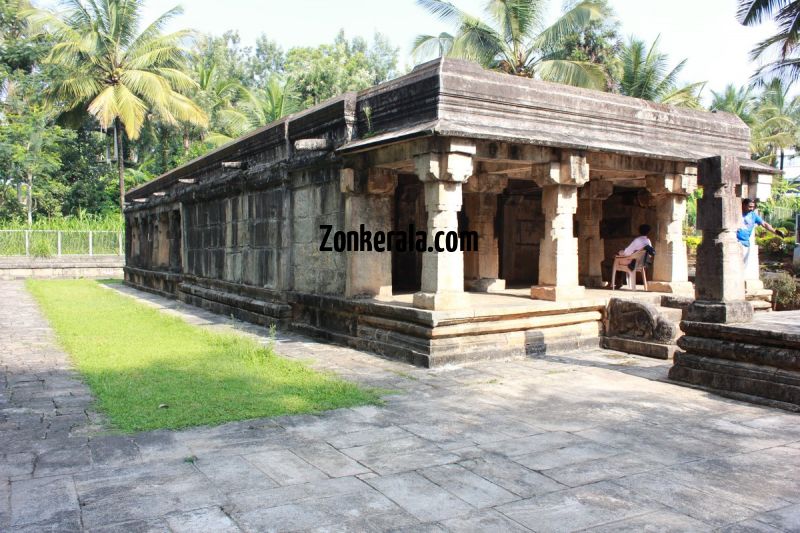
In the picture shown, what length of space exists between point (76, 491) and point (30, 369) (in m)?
4.23

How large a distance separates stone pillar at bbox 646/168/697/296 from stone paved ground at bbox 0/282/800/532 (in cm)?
379

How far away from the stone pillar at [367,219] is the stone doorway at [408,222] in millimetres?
2908

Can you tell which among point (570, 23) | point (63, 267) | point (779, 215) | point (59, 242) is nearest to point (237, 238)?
point (570, 23)

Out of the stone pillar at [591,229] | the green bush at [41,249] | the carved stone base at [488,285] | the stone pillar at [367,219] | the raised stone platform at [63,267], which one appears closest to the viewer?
the stone pillar at [367,219]

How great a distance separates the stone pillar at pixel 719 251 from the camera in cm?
640

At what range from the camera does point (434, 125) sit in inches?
288

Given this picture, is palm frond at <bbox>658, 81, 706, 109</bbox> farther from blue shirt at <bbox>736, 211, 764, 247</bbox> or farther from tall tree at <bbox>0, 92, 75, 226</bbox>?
tall tree at <bbox>0, 92, 75, 226</bbox>

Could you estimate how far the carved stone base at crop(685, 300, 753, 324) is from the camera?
6.29 m

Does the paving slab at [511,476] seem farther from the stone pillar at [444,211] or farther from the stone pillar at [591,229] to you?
the stone pillar at [591,229]

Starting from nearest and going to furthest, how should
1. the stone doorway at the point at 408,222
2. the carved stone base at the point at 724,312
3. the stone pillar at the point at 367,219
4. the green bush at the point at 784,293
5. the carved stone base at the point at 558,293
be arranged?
the carved stone base at the point at 724,312
the carved stone base at the point at 558,293
the stone pillar at the point at 367,219
the stone doorway at the point at 408,222
the green bush at the point at 784,293

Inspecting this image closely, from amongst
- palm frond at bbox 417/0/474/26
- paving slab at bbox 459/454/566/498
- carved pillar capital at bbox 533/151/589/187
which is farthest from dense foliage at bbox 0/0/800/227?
paving slab at bbox 459/454/566/498

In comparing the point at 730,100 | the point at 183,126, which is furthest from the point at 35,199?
the point at 730,100

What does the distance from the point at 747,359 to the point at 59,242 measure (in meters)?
25.8

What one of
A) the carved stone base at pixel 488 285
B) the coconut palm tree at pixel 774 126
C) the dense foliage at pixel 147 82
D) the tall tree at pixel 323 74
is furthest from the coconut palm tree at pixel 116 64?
the coconut palm tree at pixel 774 126
